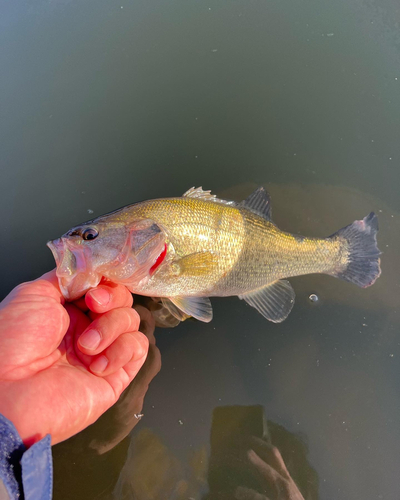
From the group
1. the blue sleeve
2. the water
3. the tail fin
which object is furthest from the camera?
the tail fin

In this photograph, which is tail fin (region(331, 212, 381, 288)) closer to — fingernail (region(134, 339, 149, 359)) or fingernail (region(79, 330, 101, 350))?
fingernail (region(134, 339, 149, 359))

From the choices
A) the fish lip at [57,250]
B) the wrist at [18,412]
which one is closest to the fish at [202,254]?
the fish lip at [57,250]

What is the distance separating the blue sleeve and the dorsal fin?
1399mm

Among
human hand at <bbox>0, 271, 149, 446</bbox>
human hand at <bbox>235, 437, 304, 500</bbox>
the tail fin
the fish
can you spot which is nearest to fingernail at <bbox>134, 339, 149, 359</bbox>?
human hand at <bbox>0, 271, 149, 446</bbox>

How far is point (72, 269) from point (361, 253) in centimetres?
159

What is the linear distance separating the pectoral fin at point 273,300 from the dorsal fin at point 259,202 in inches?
16.1

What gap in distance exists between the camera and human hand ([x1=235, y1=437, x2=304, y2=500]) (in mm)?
1621

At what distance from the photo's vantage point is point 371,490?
1.68 m

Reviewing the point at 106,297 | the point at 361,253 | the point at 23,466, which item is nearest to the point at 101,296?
the point at 106,297

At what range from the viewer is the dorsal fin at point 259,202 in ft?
5.85

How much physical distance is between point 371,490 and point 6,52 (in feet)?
13.1

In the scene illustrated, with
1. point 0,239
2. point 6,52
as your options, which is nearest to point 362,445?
point 0,239

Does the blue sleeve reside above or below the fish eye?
below

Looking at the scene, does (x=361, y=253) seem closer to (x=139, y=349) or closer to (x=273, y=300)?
(x=273, y=300)
